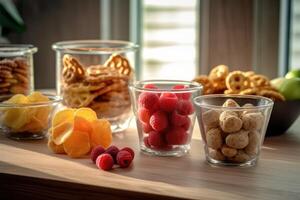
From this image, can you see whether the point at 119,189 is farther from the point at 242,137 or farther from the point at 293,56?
the point at 293,56

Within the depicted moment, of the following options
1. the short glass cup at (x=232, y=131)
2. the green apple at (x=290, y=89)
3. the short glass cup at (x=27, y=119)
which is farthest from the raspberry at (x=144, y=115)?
the green apple at (x=290, y=89)

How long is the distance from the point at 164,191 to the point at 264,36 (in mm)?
1196

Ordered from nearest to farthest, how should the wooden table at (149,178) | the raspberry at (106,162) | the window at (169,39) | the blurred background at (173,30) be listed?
the wooden table at (149,178) < the raspberry at (106,162) < the blurred background at (173,30) < the window at (169,39)

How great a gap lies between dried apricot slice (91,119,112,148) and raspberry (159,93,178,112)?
124 millimetres

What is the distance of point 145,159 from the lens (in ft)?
3.66

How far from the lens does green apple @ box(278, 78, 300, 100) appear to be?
4.33ft

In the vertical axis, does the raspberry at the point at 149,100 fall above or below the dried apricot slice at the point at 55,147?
above

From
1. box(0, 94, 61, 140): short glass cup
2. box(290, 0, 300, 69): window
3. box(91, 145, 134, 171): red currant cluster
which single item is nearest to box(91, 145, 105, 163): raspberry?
box(91, 145, 134, 171): red currant cluster

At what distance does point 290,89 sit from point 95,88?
1.42ft

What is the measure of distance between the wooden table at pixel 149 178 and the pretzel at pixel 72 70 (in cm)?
24

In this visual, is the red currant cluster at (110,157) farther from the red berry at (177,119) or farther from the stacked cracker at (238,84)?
the stacked cracker at (238,84)

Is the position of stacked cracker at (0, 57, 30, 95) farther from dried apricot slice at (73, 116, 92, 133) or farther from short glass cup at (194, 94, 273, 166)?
short glass cup at (194, 94, 273, 166)

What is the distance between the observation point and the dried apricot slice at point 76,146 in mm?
1130

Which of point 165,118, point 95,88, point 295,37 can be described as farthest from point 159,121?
point 295,37
